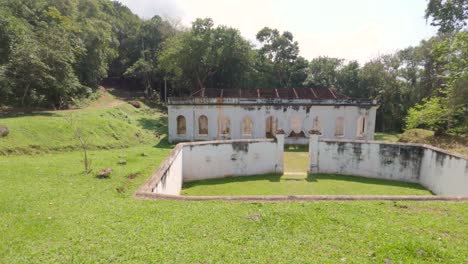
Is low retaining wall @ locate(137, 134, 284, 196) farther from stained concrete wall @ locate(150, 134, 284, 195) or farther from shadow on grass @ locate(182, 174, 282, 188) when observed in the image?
shadow on grass @ locate(182, 174, 282, 188)

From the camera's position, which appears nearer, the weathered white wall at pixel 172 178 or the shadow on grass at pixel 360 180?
the weathered white wall at pixel 172 178

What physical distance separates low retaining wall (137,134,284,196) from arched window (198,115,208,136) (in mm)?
8536

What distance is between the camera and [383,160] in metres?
12.2

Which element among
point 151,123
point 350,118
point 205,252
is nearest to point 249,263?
point 205,252

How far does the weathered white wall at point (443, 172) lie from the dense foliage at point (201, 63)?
5075mm

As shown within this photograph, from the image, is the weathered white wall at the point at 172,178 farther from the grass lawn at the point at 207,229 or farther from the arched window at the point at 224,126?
the arched window at the point at 224,126

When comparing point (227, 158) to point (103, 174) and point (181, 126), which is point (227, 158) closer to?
point (103, 174)

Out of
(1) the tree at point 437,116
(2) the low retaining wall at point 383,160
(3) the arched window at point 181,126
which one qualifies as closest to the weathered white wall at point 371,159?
(2) the low retaining wall at point 383,160

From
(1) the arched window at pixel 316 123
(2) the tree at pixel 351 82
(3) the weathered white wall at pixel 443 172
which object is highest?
(2) the tree at pixel 351 82

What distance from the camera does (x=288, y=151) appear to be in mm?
17953

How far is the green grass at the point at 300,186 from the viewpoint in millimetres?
10078

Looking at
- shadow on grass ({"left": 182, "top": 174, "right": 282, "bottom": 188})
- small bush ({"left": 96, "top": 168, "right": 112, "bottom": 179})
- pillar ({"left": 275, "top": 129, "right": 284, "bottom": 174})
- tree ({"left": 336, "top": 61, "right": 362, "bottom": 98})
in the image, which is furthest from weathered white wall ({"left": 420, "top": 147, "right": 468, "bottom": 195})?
tree ({"left": 336, "top": 61, "right": 362, "bottom": 98})

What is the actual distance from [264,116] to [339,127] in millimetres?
6016

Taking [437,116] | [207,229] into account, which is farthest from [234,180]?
[437,116]
